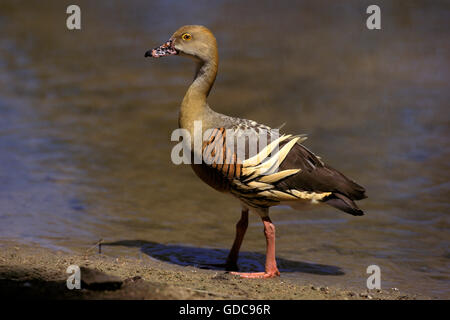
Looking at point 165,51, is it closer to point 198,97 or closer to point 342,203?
point 198,97

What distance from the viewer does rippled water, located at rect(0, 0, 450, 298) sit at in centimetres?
802

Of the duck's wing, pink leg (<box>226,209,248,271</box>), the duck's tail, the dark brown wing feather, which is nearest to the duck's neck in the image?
the duck's wing

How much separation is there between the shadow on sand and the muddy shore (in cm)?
24

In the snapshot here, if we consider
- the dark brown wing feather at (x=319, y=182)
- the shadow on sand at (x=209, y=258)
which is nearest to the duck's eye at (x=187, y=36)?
the dark brown wing feather at (x=319, y=182)

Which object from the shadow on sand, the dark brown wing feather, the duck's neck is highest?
the duck's neck

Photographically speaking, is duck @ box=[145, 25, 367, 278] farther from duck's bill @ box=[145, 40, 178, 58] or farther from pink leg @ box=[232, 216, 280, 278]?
duck's bill @ box=[145, 40, 178, 58]

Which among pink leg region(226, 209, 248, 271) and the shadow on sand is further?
the shadow on sand

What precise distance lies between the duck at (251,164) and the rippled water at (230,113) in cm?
86

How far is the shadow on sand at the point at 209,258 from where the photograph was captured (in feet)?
24.0

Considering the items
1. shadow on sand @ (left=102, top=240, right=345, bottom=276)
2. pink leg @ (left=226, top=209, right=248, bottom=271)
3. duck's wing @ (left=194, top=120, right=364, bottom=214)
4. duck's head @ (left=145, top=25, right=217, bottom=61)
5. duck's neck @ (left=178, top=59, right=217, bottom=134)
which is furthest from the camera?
shadow on sand @ (left=102, top=240, right=345, bottom=276)

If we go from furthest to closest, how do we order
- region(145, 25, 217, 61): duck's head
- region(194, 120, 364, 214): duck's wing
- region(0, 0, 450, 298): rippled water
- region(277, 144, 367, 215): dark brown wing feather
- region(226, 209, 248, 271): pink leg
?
region(0, 0, 450, 298): rippled water → region(226, 209, 248, 271): pink leg → region(145, 25, 217, 61): duck's head → region(277, 144, 367, 215): dark brown wing feather → region(194, 120, 364, 214): duck's wing

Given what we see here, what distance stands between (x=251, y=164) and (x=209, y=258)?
59.5 inches

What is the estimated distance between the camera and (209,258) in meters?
7.55
